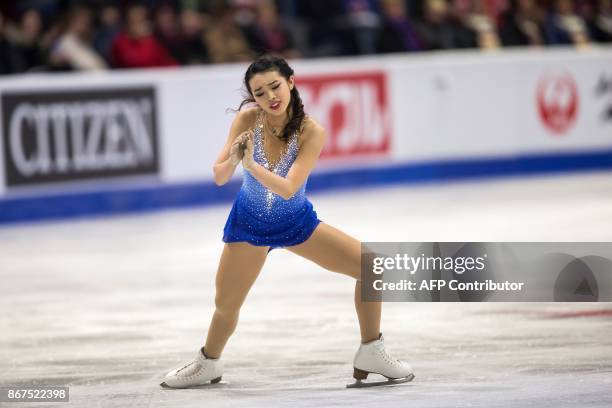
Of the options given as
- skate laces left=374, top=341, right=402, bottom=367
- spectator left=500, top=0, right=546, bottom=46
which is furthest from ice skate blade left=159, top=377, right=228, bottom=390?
spectator left=500, top=0, right=546, bottom=46

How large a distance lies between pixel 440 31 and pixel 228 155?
10.7 metres

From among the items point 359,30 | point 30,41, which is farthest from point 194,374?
point 359,30

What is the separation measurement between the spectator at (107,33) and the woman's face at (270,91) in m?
8.04

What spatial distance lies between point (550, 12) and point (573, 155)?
3031mm

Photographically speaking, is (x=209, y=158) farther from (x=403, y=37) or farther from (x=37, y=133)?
(x=403, y=37)

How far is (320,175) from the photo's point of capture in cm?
1337

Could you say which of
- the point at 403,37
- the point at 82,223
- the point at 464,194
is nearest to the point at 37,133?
the point at 82,223

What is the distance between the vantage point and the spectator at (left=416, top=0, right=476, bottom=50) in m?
15.6

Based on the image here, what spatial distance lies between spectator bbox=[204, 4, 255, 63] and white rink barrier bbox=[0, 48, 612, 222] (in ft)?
2.00

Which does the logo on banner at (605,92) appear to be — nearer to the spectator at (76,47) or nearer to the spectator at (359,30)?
the spectator at (359,30)

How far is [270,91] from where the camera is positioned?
5.29m

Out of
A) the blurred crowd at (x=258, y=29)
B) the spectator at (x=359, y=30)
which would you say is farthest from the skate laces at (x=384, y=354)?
the spectator at (x=359, y=30)

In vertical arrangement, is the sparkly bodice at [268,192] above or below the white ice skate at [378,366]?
above

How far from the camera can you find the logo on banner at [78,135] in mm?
11391
